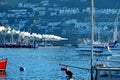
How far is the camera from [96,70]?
152 feet

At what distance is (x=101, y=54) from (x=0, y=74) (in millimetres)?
62673

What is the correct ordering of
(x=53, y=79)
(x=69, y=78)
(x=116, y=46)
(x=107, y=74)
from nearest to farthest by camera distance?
1. (x=107, y=74)
2. (x=69, y=78)
3. (x=53, y=79)
4. (x=116, y=46)

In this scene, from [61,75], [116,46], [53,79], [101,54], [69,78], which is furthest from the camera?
[116,46]

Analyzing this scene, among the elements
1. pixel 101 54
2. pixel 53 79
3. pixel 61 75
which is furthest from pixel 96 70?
pixel 101 54

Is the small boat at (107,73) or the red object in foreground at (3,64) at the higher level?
the small boat at (107,73)

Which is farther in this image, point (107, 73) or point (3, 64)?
point (3, 64)

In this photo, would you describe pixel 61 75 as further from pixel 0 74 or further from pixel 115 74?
pixel 115 74

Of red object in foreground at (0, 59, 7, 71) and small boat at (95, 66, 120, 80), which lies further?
red object in foreground at (0, 59, 7, 71)

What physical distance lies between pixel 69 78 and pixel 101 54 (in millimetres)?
85276

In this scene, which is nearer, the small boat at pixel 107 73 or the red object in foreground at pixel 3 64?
the small boat at pixel 107 73

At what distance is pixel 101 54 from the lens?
13575 cm

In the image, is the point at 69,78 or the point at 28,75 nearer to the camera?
the point at 69,78

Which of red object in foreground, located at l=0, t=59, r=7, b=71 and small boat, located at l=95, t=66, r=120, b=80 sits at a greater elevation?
small boat, located at l=95, t=66, r=120, b=80

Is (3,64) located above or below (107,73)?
below
